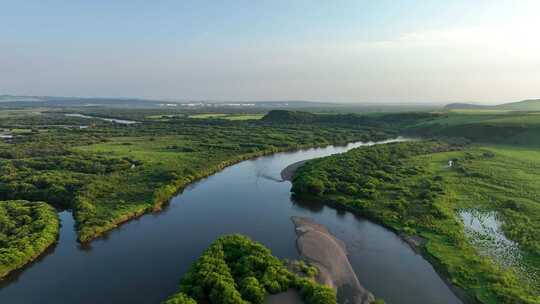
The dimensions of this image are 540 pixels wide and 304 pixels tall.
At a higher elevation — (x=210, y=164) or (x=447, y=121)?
(x=447, y=121)

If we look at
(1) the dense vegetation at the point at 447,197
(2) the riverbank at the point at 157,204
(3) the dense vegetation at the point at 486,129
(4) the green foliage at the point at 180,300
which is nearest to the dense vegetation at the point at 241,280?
Result: (4) the green foliage at the point at 180,300

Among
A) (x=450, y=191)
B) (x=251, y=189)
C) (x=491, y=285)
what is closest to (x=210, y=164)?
(x=251, y=189)

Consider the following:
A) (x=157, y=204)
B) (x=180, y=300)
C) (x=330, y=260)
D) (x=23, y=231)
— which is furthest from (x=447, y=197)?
(x=23, y=231)

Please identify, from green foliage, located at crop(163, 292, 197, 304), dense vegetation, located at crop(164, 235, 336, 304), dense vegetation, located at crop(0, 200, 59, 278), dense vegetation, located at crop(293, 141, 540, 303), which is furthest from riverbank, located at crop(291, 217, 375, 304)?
dense vegetation, located at crop(0, 200, 59, 278)

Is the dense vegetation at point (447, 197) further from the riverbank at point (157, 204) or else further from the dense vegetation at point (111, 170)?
the dense vegetation at point (111, 170)

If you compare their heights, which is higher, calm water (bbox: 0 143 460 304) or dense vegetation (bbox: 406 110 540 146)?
dense vegetation (bbox: 406 110 540 146)

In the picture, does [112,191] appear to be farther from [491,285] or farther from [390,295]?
[491,285]

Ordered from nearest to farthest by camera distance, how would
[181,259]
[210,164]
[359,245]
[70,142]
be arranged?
[181,259] < [359,245] < [210,164] < [70,142]

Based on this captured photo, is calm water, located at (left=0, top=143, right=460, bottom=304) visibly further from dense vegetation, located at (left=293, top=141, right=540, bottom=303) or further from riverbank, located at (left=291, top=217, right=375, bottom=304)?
dense vegetation, located at (left=293, top=141, right=540, bottom=303)
